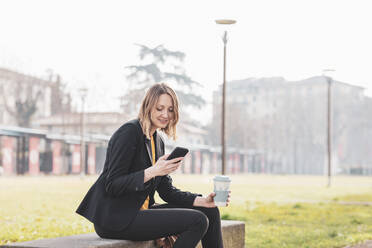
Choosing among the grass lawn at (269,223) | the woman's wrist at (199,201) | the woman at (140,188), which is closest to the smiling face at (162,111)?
the woman at (140,188)

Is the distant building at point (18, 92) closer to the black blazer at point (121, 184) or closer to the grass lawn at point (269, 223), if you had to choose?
the grass lawn at point (269, 223)

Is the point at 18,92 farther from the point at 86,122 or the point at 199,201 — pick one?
the point at 199,201

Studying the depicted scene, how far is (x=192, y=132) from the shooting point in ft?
241

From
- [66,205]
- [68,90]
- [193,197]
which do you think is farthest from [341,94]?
[193,197]

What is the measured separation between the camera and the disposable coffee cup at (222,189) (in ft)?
13.1

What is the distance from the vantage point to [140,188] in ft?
12.4

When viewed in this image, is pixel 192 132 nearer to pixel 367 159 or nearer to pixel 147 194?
pixel 367 159

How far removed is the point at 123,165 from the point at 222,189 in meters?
0.67

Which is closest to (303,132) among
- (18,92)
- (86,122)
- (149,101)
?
(86,122)

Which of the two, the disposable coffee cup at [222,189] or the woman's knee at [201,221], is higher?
the disposable coffee cup at [222,189]

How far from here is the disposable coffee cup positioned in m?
3.98

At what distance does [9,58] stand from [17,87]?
347 cm

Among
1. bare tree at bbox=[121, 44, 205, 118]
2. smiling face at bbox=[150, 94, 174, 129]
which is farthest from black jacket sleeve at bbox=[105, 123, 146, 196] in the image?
bare tree at bbox=[121, 44, 205, 118]

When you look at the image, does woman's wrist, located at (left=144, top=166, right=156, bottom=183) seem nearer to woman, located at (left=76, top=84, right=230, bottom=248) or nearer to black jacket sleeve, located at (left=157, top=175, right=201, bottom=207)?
woman, located at (left=76, top=84, right=230, bottom=248)
